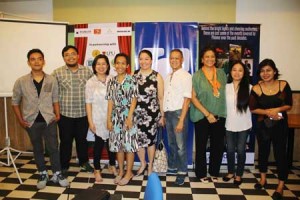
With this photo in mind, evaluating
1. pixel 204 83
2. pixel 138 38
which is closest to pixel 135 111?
pixel 204 83

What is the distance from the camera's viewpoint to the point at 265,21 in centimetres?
418

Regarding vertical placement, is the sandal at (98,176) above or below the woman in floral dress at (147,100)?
below

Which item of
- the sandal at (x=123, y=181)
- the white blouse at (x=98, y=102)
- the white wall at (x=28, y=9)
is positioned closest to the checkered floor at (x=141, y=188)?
the sandal at (x=123, y=181)

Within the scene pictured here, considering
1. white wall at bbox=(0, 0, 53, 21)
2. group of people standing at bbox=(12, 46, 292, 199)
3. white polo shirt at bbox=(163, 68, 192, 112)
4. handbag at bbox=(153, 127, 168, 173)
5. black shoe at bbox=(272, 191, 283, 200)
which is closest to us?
black shoe at bbox=(272, 191, 283, 200)

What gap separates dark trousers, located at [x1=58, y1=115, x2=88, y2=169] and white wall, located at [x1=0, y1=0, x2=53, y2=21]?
1.85 meters

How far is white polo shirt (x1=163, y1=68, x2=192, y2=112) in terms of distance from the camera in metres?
3.33

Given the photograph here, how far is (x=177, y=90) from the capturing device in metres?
3.35

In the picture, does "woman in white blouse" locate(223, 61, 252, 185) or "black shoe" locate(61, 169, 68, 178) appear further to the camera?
"black shoe" locate(61, 169, 68, 178)

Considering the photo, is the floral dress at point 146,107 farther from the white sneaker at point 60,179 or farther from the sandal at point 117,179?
the white sneaker at point 60,179

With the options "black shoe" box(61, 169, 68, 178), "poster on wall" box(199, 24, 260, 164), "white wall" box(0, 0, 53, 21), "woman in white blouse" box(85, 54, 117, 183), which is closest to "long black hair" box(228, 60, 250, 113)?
"poster on wall" box(199, 24, 260, 164)

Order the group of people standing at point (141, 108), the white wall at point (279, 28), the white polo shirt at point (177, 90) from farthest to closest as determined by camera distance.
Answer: the white wall at point (279, 28)
the white polo shirt at point (177, 90)
the group of people standing at point (141, 108)

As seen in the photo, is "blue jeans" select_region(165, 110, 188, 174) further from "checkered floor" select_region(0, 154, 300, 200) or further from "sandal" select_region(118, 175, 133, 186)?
"sandal" select_region(118, 175, 133, 186)

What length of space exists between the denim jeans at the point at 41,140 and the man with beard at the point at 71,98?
0.20m

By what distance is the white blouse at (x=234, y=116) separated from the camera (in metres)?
3.31
